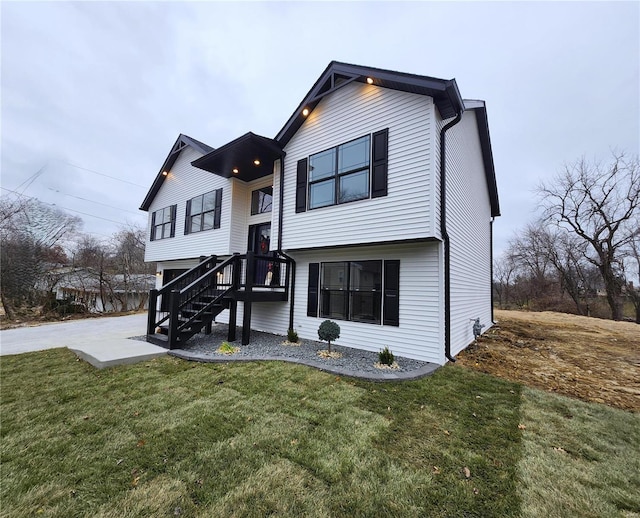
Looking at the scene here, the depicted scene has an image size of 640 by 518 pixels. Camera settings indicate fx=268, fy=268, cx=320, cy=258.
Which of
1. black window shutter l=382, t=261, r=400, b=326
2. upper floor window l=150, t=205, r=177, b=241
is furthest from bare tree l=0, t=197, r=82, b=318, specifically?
black window shutter l=382, t=261, r=400, b=326

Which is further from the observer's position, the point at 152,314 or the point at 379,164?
the point at 152,314

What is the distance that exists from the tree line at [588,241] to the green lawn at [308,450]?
19394 mm

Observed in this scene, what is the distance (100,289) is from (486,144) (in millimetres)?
20145

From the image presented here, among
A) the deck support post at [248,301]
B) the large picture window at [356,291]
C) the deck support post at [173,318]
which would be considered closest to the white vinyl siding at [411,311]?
the large picture window at [356,291]

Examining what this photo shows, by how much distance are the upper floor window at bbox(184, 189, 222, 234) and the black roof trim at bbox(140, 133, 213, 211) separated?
5.40 ft

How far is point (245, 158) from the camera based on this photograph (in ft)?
26.4

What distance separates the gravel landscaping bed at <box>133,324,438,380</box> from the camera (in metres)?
4.69

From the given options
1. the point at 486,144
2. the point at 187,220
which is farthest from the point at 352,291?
the point at 187,220

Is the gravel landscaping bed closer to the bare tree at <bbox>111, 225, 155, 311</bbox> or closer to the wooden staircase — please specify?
the wooden staircase

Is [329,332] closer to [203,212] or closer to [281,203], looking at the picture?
[281,203]

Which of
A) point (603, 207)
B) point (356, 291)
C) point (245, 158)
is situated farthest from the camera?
point (603, 207)

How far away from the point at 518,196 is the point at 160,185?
34178 millimetres

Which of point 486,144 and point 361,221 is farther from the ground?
point 486,144

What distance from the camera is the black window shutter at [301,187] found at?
7133mm
